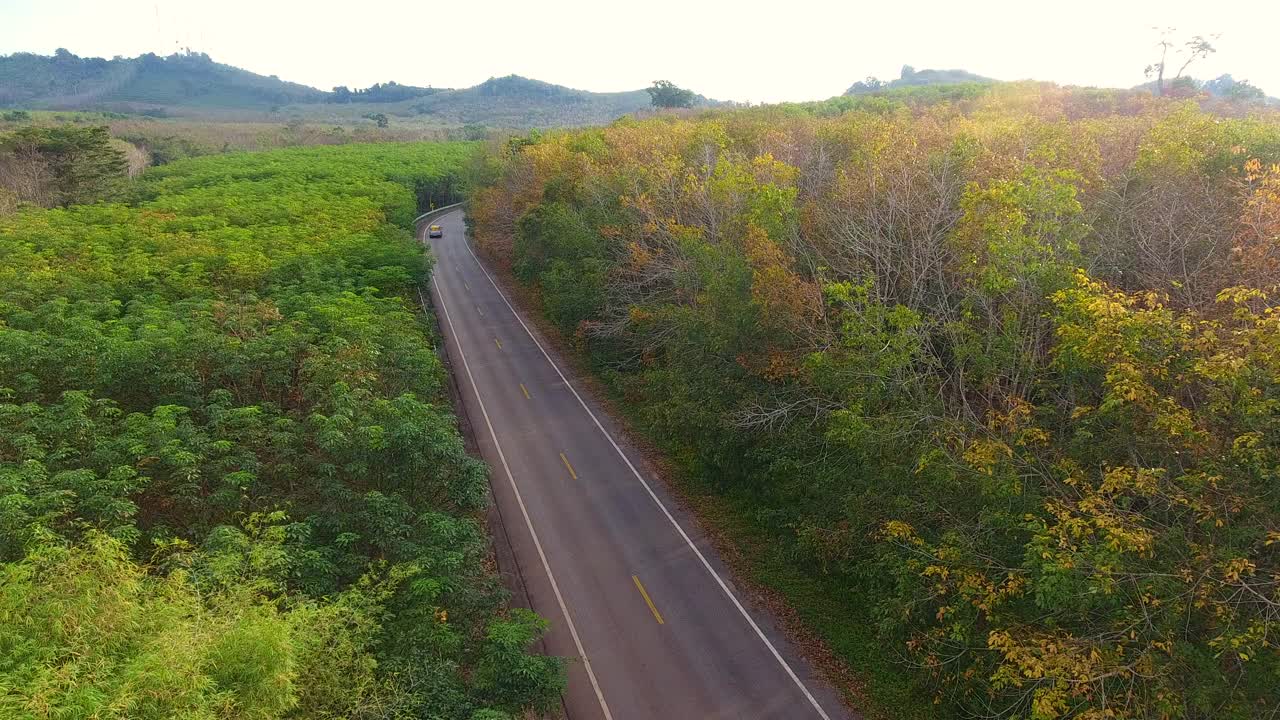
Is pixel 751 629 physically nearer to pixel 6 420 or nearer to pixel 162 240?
pixel 6 420

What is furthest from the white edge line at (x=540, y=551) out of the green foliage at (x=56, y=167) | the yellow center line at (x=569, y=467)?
the green foliage at (x=56, y=167)

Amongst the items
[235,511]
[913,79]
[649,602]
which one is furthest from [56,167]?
[913,79]

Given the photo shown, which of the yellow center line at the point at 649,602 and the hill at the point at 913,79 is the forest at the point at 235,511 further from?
the hill at the point at 913,79

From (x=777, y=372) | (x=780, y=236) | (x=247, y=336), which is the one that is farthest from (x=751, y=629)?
(x=247, y=336)

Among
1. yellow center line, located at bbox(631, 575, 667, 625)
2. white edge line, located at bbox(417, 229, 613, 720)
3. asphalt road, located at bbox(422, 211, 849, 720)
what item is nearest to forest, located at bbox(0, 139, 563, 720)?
white edge line, located at bbox(417, 229, 613, 720)

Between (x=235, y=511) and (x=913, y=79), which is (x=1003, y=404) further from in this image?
(x=913, y=79)

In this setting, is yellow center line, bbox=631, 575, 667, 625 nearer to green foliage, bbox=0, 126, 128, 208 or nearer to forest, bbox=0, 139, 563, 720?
forest, bbox=0, 139, 563, 720
